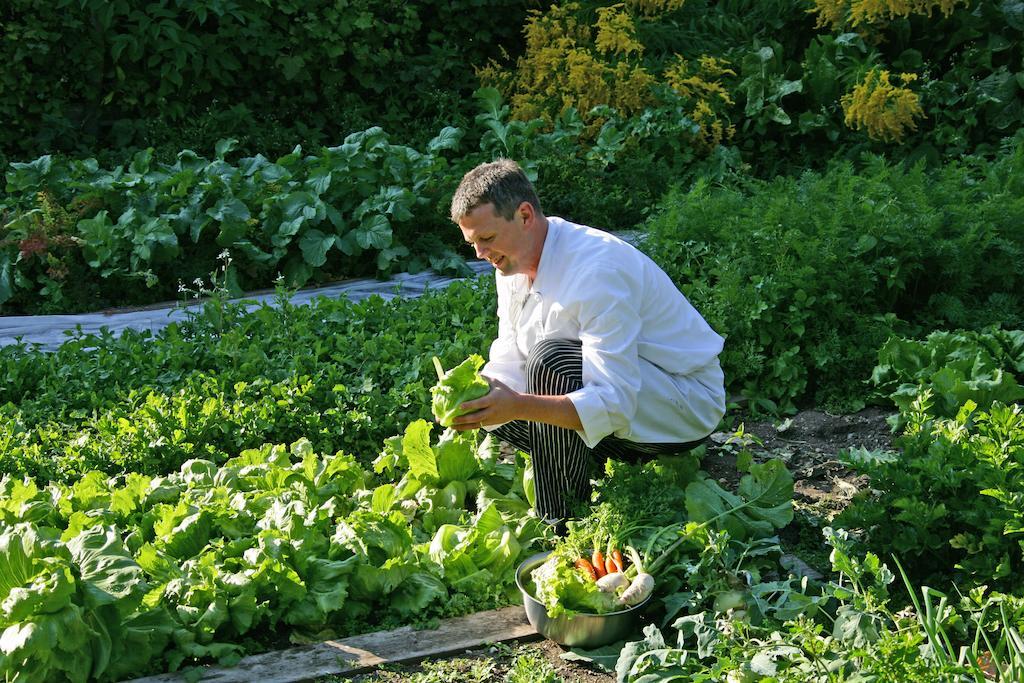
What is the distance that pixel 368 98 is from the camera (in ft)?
30.8

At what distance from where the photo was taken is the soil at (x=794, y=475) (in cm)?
305

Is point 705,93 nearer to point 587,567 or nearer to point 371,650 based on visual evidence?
point 587,567

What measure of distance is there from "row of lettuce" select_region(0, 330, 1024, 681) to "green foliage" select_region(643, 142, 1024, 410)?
1130mm

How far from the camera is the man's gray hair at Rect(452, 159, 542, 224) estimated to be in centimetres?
343

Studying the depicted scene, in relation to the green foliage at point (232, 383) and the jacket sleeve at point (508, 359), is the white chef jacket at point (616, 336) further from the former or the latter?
the green foliage at point (232, 383)

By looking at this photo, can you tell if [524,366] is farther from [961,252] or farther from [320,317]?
[961,252]

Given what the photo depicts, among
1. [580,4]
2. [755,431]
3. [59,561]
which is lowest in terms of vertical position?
[755,431]

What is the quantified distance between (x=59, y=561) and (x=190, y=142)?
6.20 meters

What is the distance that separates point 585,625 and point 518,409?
2.17 feet

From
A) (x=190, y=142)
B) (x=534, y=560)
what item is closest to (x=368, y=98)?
(x=190, y=142)

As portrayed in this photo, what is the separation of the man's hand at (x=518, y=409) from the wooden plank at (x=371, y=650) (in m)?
0.58

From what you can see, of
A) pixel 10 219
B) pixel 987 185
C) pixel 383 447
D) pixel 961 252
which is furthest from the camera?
Result: pixel 10 219

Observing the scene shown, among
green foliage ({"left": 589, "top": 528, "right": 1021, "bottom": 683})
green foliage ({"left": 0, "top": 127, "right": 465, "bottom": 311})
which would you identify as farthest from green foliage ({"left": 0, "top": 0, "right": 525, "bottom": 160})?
green foliage ({"left": 589, "top": 528, "right": 1021, "bottom": 683})

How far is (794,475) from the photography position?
14.1 feet
